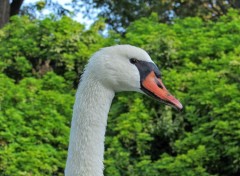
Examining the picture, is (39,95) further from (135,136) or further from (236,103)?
(236,103)

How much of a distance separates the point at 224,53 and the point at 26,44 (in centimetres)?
231

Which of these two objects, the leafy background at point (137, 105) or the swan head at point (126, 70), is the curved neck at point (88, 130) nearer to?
the swan head at point (126, 70)

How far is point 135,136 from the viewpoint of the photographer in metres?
7.14

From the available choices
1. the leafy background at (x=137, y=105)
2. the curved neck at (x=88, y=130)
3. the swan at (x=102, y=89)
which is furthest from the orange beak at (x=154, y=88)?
the leafy background at (x=137, y=105)

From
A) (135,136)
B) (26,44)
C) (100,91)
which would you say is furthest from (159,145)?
(100,91)

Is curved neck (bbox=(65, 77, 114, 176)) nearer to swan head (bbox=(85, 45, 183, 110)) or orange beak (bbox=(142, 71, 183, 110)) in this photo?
swan head (bbox=(85, 45, 183, 110))

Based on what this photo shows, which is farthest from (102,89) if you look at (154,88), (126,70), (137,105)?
(137,105)

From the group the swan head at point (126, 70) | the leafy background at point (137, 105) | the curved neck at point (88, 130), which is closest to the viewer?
the curved neck at point (88, 130)

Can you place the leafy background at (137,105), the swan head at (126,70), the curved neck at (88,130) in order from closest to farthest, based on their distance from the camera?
the curved neck at (88,130)
the swan head at (126,70)
the leafy background at (137,105)

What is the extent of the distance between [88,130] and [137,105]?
397 centimetres

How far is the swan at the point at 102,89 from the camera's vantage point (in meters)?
3.44

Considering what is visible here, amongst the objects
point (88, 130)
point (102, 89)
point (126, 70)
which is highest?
point (126, 70)

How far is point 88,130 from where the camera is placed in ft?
11.4

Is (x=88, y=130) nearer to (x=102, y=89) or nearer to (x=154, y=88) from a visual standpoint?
(x=102, y=89)
